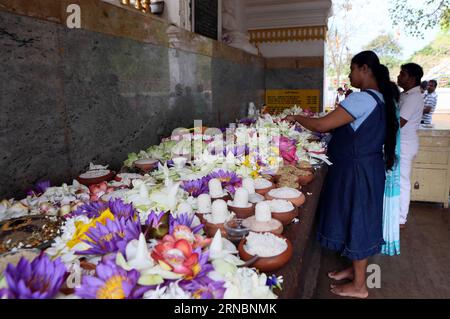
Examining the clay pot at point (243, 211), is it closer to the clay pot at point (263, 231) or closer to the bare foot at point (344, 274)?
the clay pot at point (263, 231)

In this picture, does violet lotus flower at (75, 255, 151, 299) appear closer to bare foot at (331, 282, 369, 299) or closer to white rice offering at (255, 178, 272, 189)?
white rice offering at (255, 178, 272, 189)

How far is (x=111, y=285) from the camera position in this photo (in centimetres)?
86

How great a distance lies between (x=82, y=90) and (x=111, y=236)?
1165 mm

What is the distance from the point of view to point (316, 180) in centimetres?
242

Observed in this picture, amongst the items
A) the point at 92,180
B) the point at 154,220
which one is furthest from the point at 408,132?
the point at 154,220

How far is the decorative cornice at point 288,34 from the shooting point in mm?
5863

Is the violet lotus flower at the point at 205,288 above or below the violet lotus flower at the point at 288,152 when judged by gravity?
below

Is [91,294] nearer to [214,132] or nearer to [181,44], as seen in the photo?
[214,132]

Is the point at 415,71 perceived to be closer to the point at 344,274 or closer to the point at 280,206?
the point at 344,274

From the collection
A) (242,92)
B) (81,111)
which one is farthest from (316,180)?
(242,92)

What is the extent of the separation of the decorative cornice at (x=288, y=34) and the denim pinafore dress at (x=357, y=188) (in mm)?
3955

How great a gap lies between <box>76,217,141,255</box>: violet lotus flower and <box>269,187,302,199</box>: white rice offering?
2.70ft

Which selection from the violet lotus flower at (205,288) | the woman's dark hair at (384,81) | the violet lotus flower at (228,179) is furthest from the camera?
A: the woman's dark hair at (384,81)

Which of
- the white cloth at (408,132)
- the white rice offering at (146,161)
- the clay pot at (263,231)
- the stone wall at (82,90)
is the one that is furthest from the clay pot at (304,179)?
the white cloth at (408,132)
